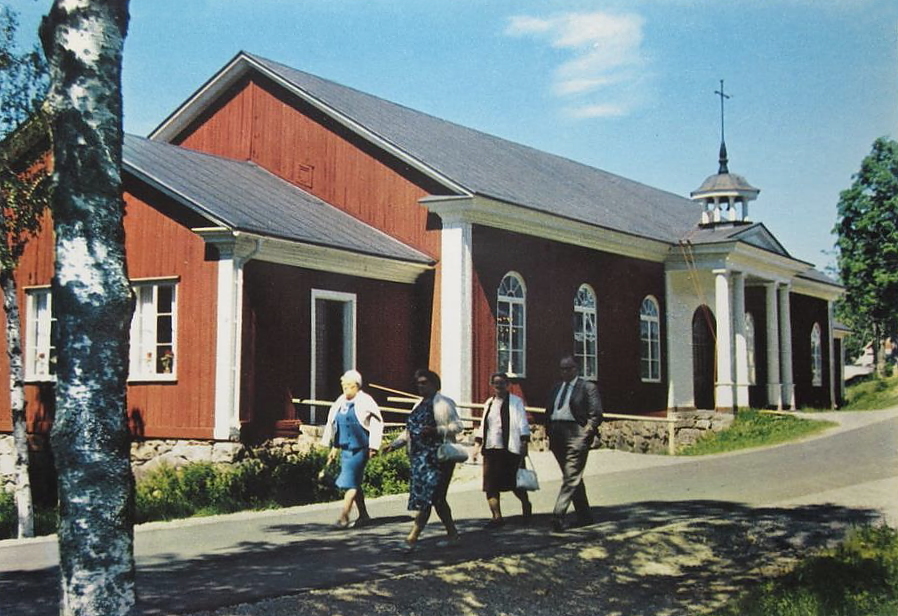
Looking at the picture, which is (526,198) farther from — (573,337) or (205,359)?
(205,359)

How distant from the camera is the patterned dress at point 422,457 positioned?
Result: 10219 mm

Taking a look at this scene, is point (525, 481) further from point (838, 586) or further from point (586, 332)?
point (586, 332)

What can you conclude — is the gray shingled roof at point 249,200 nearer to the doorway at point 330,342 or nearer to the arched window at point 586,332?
the doorway at point 330,342

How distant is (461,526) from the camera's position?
38.7 ft

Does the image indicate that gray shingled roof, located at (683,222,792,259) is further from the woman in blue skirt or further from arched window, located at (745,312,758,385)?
the woman in blue skirt

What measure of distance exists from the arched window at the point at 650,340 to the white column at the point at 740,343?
1836 mm

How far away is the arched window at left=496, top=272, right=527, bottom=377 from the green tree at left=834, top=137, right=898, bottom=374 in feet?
19.3

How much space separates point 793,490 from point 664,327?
12.3m

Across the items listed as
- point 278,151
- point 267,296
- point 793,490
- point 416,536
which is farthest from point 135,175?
point 793,490

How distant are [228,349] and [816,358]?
23.0 metres

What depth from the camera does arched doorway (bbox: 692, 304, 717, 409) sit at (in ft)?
87.6

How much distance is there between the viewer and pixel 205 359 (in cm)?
1642

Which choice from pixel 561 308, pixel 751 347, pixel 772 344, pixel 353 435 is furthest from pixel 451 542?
pixel 751 347

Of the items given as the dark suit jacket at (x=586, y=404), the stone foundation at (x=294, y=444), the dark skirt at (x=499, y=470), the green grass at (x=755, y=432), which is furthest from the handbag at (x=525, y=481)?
the green grass at (x=755, y=432)
